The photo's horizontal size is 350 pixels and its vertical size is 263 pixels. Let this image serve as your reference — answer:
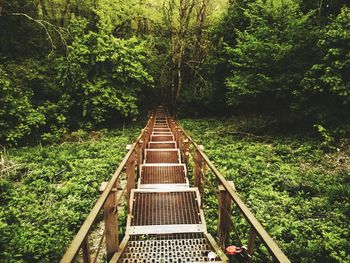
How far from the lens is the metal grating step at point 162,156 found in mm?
9406

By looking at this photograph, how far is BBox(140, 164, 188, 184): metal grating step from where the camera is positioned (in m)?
7.49

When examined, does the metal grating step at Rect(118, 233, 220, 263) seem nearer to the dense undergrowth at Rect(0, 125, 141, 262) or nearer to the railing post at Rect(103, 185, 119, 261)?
the railing post at Rect(103, 185, 119, 261)

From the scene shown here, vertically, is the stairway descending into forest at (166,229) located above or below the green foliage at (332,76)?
below

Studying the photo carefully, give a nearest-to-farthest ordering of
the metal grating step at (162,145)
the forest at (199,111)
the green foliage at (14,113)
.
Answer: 1. the forest at (199,111)
2. the metal grating step at (162,145)
3. the green foliage at (14,113)

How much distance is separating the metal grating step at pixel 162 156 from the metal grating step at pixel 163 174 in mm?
1122

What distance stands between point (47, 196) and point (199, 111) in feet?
55.3

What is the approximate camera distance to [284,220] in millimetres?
6051

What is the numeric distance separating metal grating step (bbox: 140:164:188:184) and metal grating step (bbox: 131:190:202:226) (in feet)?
4.33

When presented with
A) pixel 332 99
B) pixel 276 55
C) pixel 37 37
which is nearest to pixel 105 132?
pixel 37 37

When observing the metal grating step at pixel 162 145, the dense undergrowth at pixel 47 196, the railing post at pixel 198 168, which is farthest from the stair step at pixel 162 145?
the railing post at pixel 198 168

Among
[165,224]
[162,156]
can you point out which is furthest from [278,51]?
[165,224]

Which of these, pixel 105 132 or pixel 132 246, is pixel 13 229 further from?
pixel 105 132

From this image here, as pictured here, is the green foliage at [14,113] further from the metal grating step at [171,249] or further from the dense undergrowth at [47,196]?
the metal grating step at [171,249]

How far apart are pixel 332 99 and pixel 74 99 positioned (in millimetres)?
14402
